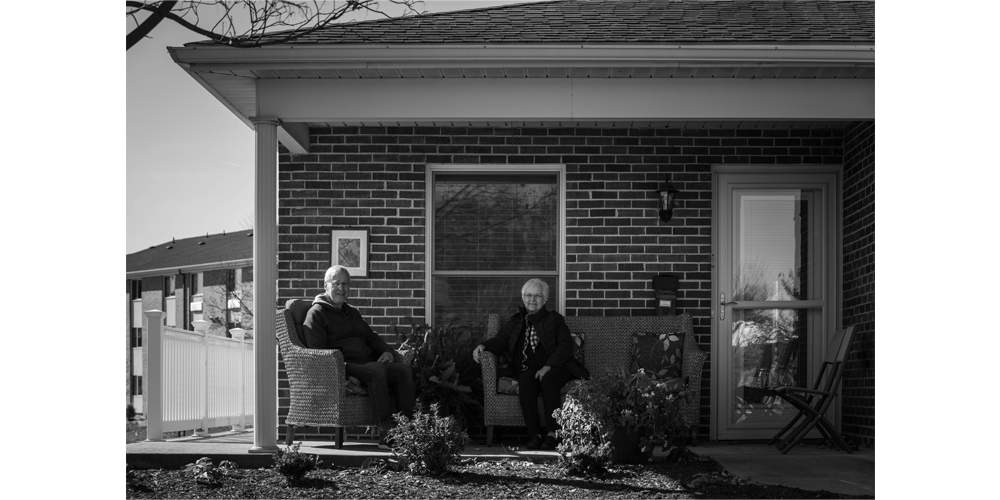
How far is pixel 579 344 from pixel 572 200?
3.69ft

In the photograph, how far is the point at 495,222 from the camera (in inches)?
305

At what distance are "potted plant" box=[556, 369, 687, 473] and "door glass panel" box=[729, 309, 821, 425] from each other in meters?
2.16

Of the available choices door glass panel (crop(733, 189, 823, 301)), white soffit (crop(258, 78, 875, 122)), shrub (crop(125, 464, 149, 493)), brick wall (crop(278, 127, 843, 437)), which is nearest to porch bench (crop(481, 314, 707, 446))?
brick wall (crop(278, 127, 843, 437))

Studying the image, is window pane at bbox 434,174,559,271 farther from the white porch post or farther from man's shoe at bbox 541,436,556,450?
the white porch post

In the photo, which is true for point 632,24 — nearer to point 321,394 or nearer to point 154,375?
point 321,394

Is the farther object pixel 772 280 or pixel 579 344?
pixel 772 280

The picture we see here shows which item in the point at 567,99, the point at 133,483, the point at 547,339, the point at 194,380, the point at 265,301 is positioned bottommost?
the point at 133,483

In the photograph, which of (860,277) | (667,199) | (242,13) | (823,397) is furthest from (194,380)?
(860,277)
